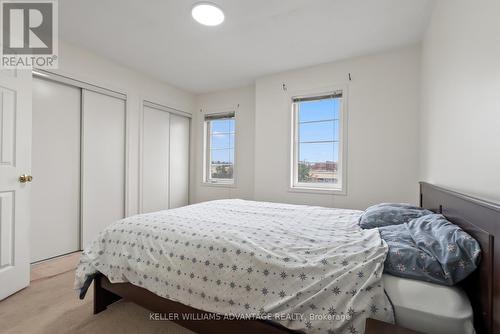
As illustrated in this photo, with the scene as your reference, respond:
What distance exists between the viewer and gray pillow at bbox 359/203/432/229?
1505 millimetres

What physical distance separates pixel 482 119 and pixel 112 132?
3.61m

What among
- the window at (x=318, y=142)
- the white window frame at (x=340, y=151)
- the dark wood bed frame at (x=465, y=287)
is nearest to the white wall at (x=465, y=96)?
the dark wood bed frame at (x=465, y=287)

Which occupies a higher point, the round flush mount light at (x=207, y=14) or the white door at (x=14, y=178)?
the round flush mount light at (x=207, y=14)

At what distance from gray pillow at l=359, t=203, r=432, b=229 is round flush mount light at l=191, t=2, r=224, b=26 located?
209cm

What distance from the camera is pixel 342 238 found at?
4.24ft

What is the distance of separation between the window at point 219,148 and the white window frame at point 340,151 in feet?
3.95

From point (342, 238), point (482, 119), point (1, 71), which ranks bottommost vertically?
point (342, 238)

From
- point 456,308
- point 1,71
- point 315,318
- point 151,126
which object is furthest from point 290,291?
point 151,126

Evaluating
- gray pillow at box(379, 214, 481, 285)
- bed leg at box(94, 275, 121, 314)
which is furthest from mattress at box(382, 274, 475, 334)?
bed leg at box(94, 275, 121, 314)

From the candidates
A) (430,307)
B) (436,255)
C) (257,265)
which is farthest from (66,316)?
(436,255)

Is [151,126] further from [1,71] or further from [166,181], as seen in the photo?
[1,71]

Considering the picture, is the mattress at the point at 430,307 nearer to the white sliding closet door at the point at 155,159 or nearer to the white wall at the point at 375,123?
the white wall at the point at 375,123

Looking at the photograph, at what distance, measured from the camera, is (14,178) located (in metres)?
1.91

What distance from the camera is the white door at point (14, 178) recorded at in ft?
6.00
